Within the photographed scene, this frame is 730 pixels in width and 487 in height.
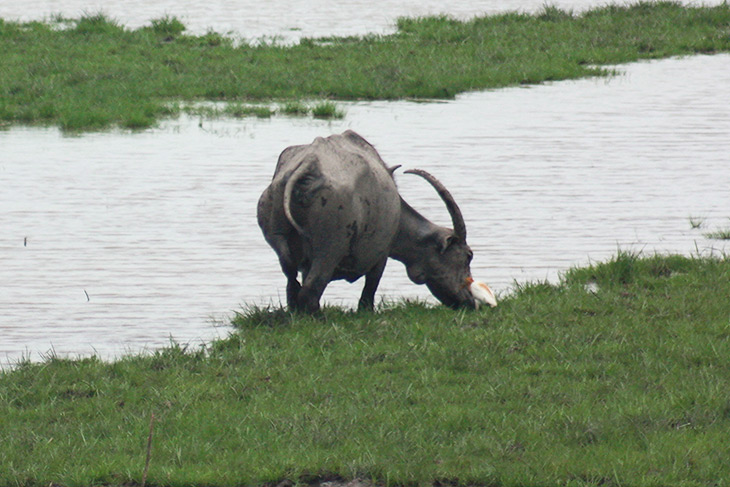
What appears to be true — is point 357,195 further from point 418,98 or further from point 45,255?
point 418,98

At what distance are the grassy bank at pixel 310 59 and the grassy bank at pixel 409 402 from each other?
8.62m

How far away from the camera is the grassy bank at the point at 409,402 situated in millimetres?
5680

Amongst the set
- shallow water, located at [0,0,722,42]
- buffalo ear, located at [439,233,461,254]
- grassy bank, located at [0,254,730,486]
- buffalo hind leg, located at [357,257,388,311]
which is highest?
shallow water, located at [0,0,722,42]

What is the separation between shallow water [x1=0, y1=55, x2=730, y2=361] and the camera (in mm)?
8984

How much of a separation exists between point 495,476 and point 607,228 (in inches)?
225

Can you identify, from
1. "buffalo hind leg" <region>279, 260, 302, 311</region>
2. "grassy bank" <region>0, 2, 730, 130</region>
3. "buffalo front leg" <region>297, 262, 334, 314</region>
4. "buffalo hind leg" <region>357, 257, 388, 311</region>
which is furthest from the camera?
"grassy bank" <region>0, 2, 730, 130</region>

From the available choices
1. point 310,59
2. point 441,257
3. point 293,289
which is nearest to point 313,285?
point 293,289

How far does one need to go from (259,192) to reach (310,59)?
7.39 meters

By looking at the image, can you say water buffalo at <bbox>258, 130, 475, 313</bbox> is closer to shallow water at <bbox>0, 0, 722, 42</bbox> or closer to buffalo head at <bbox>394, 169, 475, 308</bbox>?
buffalo head at <bbox>394, 169, 475, 308</bbox>

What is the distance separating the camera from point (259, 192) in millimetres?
12414

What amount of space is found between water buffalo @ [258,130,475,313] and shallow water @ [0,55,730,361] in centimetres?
69

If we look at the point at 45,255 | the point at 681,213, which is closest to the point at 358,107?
the point at 681,213

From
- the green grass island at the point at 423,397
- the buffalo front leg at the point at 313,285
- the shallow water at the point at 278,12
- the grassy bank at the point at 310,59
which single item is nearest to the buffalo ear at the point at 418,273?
the green grass island at the point at 423,397

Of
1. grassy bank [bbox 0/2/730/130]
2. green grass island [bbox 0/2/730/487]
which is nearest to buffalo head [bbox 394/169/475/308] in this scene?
green grass island [bbox 0/2/730/487]
